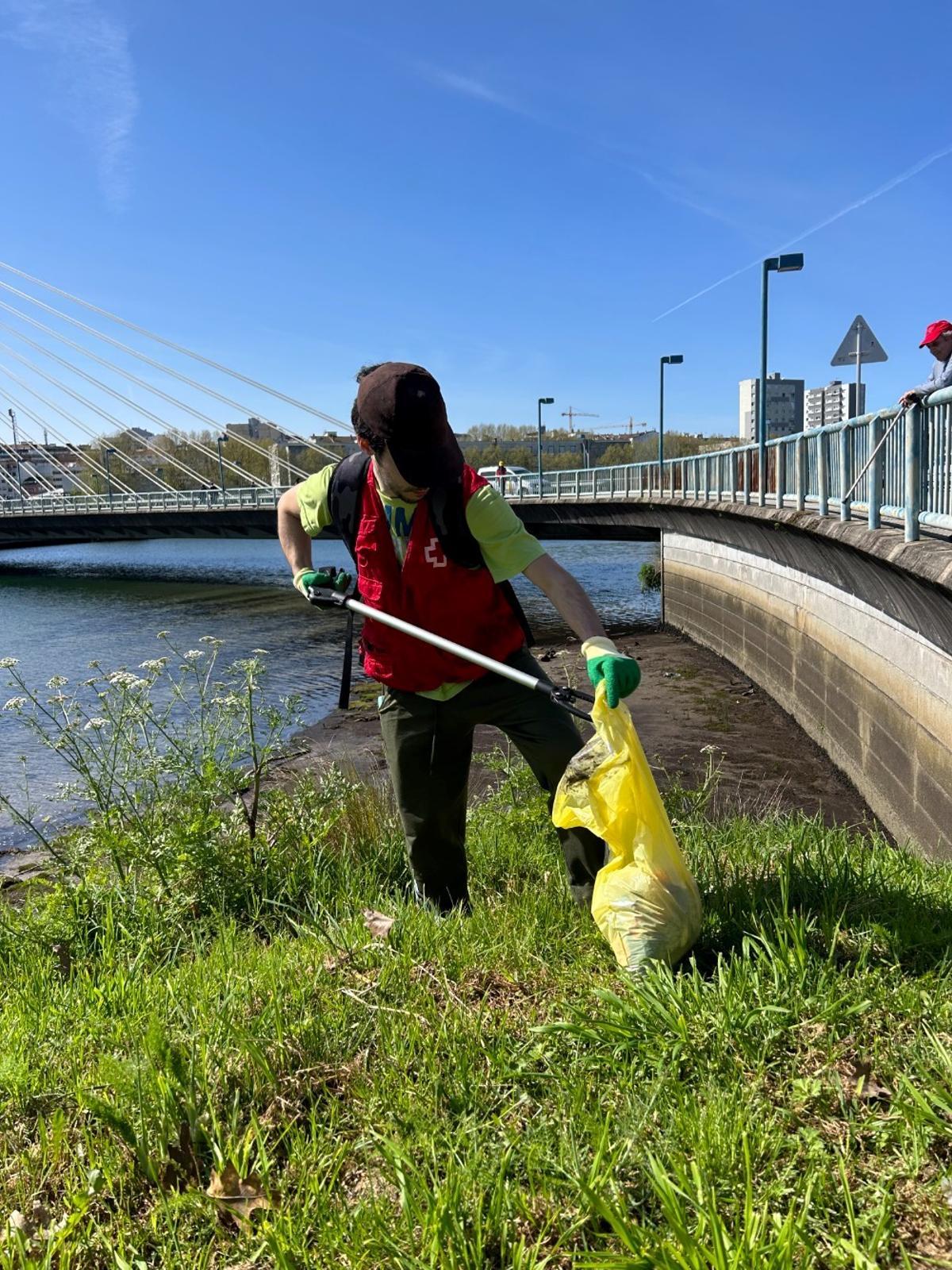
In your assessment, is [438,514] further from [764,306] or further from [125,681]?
[764,306]

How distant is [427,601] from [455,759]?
2.09 feet

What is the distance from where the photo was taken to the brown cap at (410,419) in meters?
3.14

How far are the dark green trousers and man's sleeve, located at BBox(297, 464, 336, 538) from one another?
0.70 m

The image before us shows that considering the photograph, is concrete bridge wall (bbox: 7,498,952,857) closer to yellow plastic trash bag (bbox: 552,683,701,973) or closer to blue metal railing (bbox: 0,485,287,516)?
yellow plastic trash bag (bbox: 552,683,701,973)

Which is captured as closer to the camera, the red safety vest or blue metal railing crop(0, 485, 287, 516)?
the red safety vest

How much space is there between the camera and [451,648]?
3.28 m

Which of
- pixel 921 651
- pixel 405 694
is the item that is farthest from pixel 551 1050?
pixel 921 651

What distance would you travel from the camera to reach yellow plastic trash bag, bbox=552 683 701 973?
2.67 metres

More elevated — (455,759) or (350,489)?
(350,489)

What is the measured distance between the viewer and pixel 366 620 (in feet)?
12.5

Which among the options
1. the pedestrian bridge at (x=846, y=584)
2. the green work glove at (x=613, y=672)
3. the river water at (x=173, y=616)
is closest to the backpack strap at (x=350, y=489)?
the green work glove at (x=613, y=672)

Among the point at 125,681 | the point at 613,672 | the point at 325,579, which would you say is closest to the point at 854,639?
the point at 325,579

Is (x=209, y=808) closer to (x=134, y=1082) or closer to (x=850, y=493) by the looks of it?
(x=134, y=1082)

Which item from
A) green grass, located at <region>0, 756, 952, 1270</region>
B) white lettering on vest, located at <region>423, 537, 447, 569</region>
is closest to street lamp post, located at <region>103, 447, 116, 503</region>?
white lettering on vest, located at <region>423, 537, 447, 569</region>
